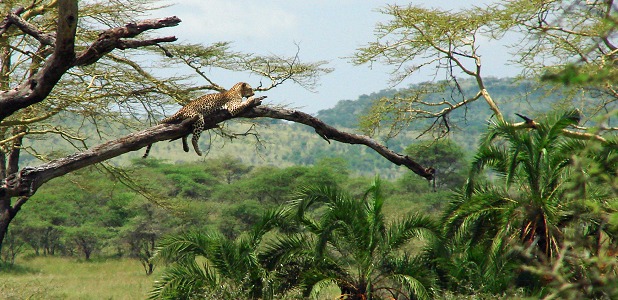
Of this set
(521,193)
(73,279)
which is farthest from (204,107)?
(73,279)

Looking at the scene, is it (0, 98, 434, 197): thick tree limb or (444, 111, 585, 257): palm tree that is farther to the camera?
(444, 111, 585, 257): palm tree

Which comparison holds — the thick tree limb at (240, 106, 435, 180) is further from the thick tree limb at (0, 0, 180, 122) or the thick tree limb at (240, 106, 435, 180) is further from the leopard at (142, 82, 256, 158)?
the thick tree limb at (0, 0, 180, 122)

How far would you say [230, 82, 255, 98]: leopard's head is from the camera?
9445mm

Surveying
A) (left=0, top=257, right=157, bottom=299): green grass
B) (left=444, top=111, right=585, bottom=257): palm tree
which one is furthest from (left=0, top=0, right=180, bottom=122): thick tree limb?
(left=0, top=257, right=157, bottom=299): green grass

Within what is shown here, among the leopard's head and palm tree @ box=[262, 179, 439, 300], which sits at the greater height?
the leopard's head

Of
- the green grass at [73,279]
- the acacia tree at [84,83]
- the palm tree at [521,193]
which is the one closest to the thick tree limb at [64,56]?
the acacia tree at [84,83]

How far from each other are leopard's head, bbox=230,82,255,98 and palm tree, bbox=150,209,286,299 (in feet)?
7.56

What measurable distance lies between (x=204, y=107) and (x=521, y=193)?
4.68m

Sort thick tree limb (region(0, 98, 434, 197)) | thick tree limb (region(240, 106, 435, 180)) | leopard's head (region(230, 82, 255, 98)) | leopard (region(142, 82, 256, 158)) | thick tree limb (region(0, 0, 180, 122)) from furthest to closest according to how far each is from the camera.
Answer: leopard's head (region(230, 82, 255, 98)), thick tree limb (region(240, 106, 435, 180)), leopard (region(142, 82, 256, 158)), thick tree limb (region(0, 0, 180, 122)), thick tree limb (region(0, 98, 434, 197))

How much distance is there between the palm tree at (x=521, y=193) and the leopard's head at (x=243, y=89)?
3.33 meters

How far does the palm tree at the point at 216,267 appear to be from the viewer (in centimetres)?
1071

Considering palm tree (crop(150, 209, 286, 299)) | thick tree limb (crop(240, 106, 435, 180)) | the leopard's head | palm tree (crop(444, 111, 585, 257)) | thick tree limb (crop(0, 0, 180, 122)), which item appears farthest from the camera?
palm tree (crop(150, 209, 286, 299))

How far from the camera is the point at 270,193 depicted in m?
34.9

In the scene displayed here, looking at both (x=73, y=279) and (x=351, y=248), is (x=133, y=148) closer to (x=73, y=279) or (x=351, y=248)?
(x=351, y=248)
